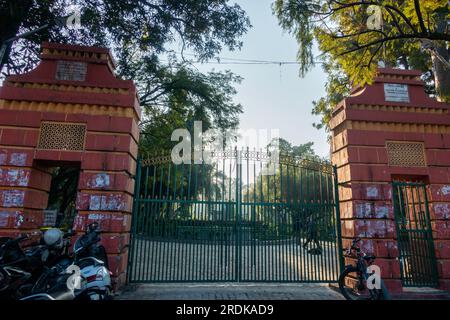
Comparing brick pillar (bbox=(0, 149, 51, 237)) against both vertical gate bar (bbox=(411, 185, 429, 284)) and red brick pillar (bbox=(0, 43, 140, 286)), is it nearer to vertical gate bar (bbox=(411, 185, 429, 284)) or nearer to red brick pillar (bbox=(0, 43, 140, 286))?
red brick pillar (bbox=(0, 43, 140, 286))

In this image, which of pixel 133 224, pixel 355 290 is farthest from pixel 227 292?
pixel 355 290

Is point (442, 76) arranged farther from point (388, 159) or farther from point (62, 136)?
point (62, 136)

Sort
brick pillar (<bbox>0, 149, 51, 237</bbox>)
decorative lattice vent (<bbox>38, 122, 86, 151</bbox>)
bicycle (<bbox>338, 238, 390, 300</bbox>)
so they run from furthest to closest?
decorative lattice vent (<bbox>38, 122, 86, 151</bbox>)
brick pillar (<bbox>0, 149, 51, 237</bbox>)
bicycle (<bbox>338, 238, 390, 300</bbox>)

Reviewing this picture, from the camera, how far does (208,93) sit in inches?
Result: 550

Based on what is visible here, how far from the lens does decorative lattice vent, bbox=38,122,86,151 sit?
18.1 ft

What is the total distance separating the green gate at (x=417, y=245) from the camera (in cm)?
583

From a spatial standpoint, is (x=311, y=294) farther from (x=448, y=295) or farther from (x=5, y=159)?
(x=5, y=159)

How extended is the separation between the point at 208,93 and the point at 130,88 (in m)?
8.38

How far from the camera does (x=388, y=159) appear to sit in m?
6.11

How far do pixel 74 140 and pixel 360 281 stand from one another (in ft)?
20.0

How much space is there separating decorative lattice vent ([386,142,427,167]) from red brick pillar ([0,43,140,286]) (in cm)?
562

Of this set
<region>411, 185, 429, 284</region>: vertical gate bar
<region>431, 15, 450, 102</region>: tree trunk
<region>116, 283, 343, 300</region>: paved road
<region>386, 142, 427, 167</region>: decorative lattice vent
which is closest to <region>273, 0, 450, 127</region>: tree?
<region>431, 15, 450, 102</region>: tree trunk
